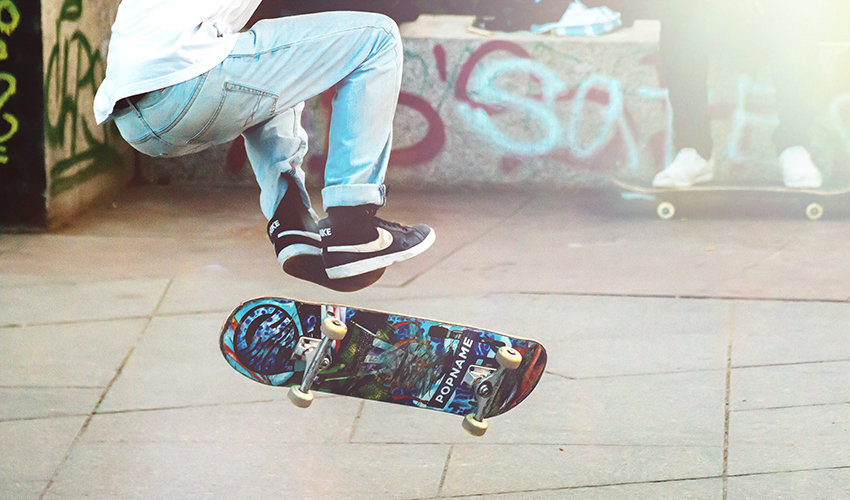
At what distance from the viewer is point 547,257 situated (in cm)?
707

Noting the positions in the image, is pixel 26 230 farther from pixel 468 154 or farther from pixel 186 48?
pixel 186 48

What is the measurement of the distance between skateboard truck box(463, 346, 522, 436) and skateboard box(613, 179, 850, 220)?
5113 millimetres

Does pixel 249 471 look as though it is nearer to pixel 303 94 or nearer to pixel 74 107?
pixel 303 94

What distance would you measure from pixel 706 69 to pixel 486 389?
541 centimetres

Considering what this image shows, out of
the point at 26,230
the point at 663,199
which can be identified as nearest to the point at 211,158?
the point at 26,230

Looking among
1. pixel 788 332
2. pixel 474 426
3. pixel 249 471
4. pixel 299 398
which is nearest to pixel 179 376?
pixel 249 471

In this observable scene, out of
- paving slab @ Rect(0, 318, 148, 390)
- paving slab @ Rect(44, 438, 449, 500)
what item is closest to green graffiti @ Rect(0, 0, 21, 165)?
paving slab @ Rect(0, 318, 148, 390)

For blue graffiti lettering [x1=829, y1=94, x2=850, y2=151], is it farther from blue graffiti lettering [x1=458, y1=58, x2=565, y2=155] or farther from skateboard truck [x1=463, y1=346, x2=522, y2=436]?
skateboard truck [x1=463, y1=346, x2=522, y2=436]

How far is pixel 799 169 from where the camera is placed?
26.1 feet

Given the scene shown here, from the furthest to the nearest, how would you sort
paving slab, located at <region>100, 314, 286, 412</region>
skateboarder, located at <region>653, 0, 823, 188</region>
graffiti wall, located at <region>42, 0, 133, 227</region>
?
skateboarder, located at <region>653, 0, 823, 188</region> → graffiti wall, located at <region>42, 0, 133, 227</region> → paving slab, located at <region>100, 314, 286, 412</region>

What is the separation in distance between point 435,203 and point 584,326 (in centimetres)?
321

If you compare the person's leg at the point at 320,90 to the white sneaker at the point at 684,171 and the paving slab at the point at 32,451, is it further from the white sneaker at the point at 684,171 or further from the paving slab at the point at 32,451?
the white sneaker at the point at 684,171

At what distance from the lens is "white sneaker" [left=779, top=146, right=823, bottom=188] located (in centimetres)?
791

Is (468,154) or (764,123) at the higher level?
(764,123)
